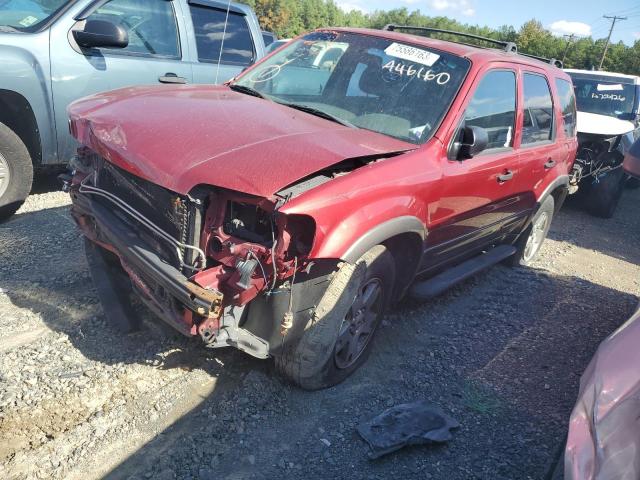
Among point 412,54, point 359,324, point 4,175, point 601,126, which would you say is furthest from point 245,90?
point 601,126

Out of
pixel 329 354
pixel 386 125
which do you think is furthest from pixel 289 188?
pixel 386 125

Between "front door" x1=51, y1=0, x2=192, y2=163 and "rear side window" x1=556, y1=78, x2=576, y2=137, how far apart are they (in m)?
3.44

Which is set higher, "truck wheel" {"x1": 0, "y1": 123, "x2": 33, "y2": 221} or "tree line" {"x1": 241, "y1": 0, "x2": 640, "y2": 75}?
"tree line" {"x1": 241, "y1": 0, "x2": 640, "y2": 75}

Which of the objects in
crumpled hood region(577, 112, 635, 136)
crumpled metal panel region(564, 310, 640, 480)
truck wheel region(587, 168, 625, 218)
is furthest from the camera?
truck wheel region(587, 168, 625, 218)

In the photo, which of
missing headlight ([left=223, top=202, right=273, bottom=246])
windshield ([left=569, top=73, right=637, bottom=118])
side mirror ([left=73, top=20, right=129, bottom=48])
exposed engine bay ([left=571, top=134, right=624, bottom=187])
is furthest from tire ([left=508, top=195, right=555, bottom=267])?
windshield ([left=569, top=73, right=637, bottom=118])

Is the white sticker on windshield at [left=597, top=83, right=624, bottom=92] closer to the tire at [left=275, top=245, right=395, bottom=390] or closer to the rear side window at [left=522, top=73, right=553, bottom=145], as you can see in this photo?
the rear side window at [left=522, top=73, right=553, bottom=145]

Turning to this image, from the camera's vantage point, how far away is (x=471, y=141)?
132 inches

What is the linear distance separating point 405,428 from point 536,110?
3.03 m

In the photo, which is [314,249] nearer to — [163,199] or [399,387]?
[163,199]

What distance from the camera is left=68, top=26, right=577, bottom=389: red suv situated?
2469 millimetres

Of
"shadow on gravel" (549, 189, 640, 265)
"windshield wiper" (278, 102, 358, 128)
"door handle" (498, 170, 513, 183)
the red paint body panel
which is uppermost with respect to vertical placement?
"windshield wiper" (278, 102, 358, 128)

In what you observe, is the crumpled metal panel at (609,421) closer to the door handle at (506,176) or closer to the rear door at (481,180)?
the rear door at (481,180)

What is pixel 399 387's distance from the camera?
3.28 metres

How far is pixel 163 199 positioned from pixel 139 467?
1.22m
